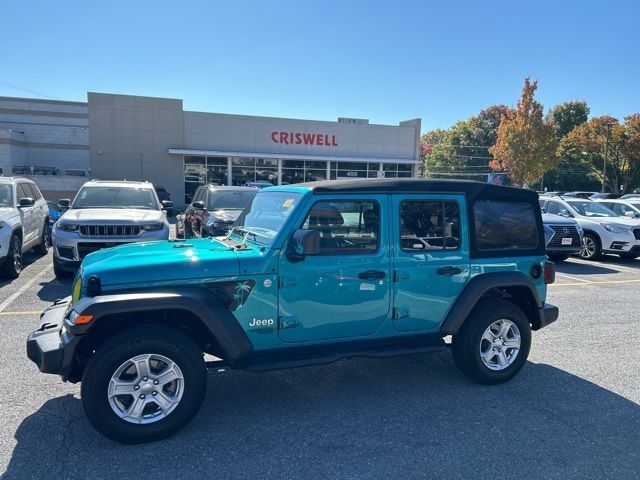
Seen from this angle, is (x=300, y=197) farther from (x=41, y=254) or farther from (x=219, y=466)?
(x=41, y=254)

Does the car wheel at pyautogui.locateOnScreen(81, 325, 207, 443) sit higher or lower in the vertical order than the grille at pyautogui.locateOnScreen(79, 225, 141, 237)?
lower


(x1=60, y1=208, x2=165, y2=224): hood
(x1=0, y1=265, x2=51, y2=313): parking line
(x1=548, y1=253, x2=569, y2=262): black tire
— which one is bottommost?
(x1=0, y1=265, x2=51, y2=313): parking line

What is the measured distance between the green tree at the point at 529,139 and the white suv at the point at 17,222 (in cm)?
3209

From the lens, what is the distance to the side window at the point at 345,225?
379 centimetres

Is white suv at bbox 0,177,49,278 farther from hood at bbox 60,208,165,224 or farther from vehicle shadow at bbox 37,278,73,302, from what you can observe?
hood at bbox 60,208,165,224

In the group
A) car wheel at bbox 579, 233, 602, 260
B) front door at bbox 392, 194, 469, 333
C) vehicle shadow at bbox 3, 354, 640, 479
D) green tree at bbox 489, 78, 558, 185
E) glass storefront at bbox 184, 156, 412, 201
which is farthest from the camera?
green tree at bbox 489, 78, 558, 185

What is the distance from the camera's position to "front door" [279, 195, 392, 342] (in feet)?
12.0

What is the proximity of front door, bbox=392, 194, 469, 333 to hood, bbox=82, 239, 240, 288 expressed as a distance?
1.42 meters

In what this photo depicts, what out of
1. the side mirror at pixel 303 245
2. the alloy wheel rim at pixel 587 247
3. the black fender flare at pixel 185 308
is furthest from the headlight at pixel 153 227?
the alloy wheel rim at pixel 587 247

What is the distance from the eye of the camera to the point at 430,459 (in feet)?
10.3

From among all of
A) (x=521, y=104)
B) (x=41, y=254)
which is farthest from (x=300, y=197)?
(x=521, y=104)

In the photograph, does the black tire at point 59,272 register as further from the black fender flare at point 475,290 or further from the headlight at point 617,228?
the headlight at point 617,228

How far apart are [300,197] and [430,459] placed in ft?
6.98

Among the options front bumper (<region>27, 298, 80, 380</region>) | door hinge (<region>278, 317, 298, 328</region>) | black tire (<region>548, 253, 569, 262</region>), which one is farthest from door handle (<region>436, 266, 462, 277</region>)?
black tire (<region>548, 253, 569, 262</region>)
